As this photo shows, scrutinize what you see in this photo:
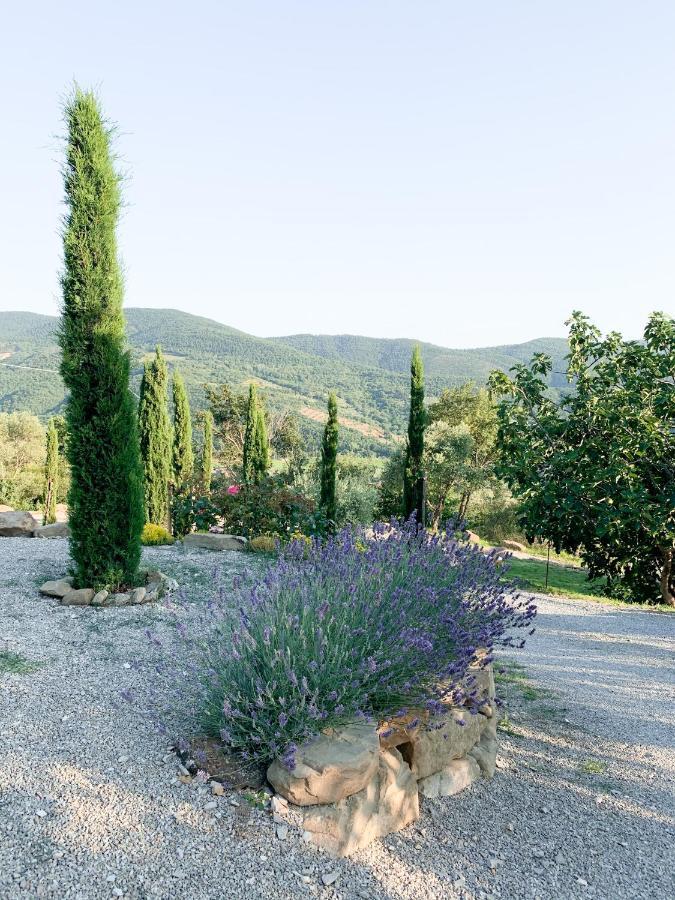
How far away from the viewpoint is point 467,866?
8.94 ft

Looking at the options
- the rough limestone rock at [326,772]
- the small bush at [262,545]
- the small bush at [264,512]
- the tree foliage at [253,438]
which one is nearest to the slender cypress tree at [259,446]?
the tree foliage at [253,438]

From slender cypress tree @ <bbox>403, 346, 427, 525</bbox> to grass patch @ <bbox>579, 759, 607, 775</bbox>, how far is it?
Answer: 11562 mm

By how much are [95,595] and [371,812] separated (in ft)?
11.3

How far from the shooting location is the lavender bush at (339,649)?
9.27 feet

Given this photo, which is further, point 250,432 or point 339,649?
point 250,432

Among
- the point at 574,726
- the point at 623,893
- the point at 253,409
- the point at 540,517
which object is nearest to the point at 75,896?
the point at 623,893

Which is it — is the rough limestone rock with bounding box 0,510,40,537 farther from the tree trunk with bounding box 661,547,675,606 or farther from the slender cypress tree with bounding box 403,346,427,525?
the tree trunk with bounding box 661,547,675,606

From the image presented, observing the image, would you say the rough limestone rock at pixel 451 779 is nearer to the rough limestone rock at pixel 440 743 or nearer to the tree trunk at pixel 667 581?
the rough limestone rock at pixel 440 743

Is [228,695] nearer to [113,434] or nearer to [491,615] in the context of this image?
[491,615]

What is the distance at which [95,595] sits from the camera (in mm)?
5422

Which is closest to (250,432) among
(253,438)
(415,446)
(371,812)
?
(253,438)

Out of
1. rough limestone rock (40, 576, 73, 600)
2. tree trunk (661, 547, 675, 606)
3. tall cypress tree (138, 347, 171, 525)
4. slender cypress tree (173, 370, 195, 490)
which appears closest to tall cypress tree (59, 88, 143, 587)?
rough limestone rock (40, 576, 73, 600)

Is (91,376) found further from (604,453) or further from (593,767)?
(604,453)

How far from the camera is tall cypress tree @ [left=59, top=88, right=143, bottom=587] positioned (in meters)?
5.66
